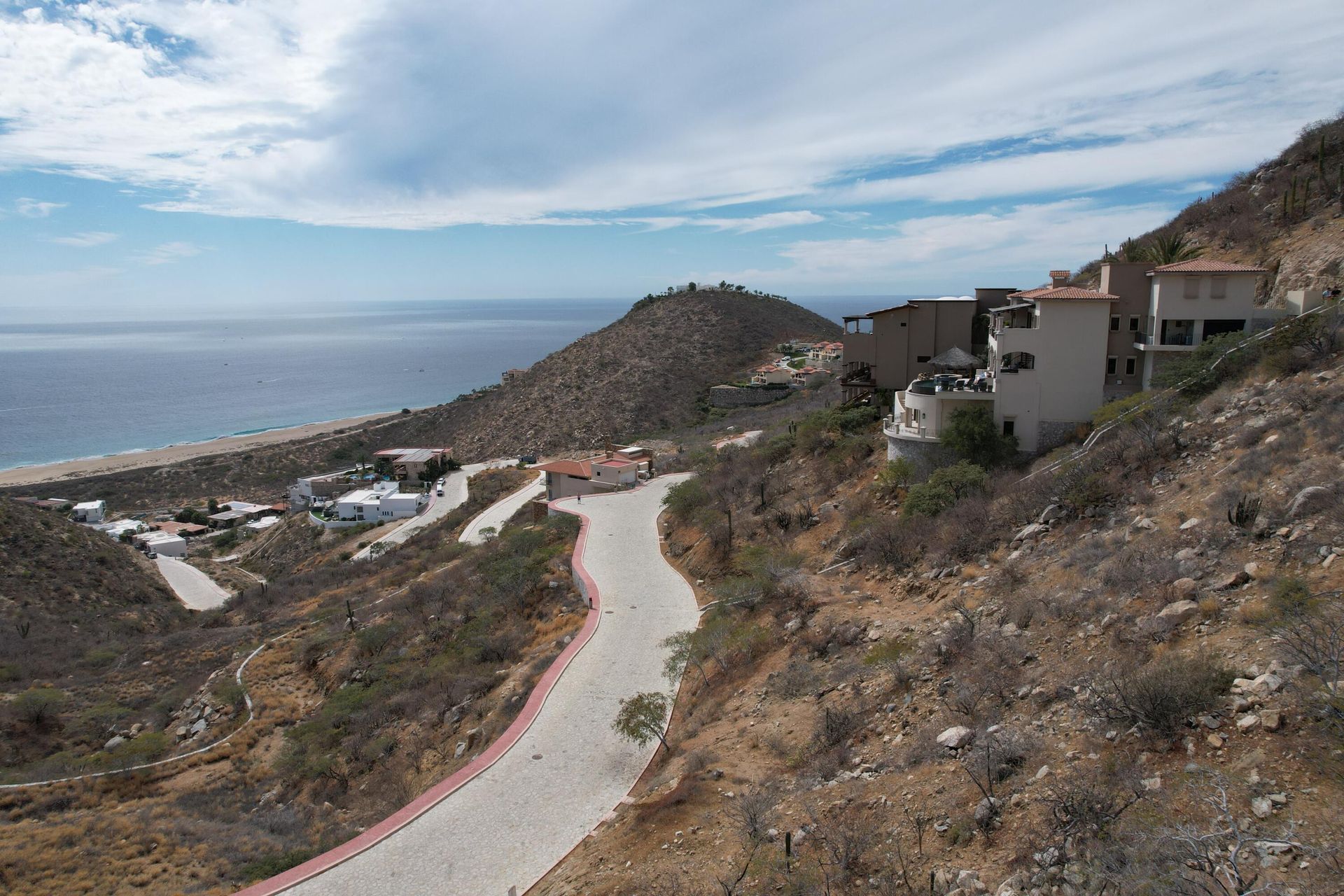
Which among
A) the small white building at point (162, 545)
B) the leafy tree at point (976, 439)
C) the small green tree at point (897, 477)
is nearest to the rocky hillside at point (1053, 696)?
the leafy tree at point (976, 439)

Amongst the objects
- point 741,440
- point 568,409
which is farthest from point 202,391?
point 741,440

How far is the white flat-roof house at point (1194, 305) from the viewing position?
656 inches

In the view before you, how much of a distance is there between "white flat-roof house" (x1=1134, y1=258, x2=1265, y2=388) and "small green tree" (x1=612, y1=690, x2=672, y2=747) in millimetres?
13798

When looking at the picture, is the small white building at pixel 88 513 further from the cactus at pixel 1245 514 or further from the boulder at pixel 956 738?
the cactus at pixel 1245 514

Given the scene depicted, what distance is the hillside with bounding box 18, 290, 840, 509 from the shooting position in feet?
183

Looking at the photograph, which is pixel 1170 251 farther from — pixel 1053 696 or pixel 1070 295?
pixel 1053 696

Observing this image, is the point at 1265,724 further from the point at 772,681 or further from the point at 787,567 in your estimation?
the point at 787,567

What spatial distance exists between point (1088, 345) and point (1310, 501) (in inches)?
389

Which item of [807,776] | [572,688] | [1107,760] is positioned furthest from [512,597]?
[1107,760]

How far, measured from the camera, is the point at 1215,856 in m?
4.74

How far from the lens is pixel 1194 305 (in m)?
16.9

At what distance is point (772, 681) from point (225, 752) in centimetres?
1151

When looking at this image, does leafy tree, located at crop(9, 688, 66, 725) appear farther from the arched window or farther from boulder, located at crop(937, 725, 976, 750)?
the arched window

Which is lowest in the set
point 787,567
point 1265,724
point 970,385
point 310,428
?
point 310,428
